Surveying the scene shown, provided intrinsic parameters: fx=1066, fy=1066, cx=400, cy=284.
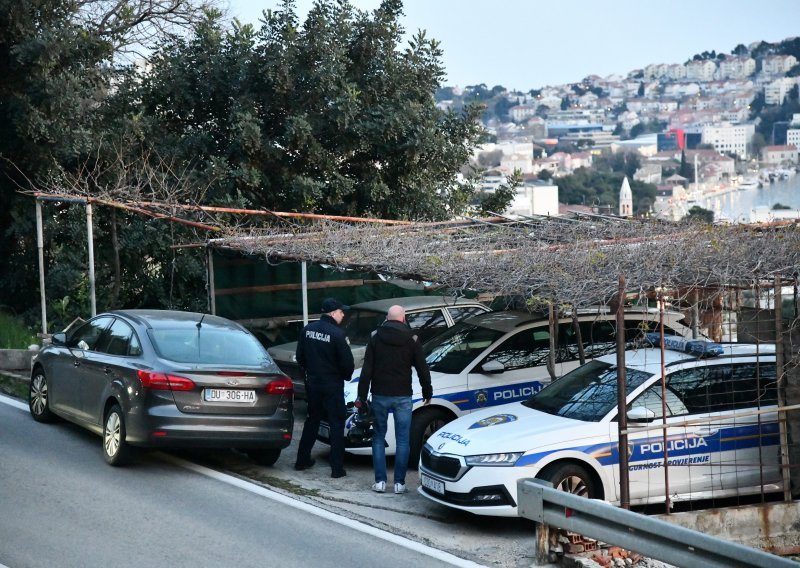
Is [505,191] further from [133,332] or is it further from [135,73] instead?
[133,332]

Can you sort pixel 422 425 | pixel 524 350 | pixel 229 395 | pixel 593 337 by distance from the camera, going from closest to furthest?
1. pixel 229 395
2. pixel 422 425
3. pixel 524 350
4. pixel 593 337

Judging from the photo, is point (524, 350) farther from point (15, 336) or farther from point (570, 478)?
point (15, 336)

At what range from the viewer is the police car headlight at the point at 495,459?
874 cm

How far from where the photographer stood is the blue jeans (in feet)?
Answer: 33.1

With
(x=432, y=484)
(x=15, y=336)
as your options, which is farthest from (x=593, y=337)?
(x=15, y=336)

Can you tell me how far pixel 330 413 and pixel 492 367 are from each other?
1.95 metres

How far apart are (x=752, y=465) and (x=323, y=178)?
13.8m

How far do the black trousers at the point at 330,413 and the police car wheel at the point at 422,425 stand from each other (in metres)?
0.79

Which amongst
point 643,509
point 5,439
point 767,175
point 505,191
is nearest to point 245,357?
point 5,439

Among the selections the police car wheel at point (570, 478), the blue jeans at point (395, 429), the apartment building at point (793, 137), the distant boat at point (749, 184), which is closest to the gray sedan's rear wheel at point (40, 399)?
the blue jeans at point (395, 429)

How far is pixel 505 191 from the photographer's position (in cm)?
2528

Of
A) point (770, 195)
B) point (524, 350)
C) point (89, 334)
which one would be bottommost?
point (524, 350)

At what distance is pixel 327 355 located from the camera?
10594 mm

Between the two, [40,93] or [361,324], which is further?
[40,93]
